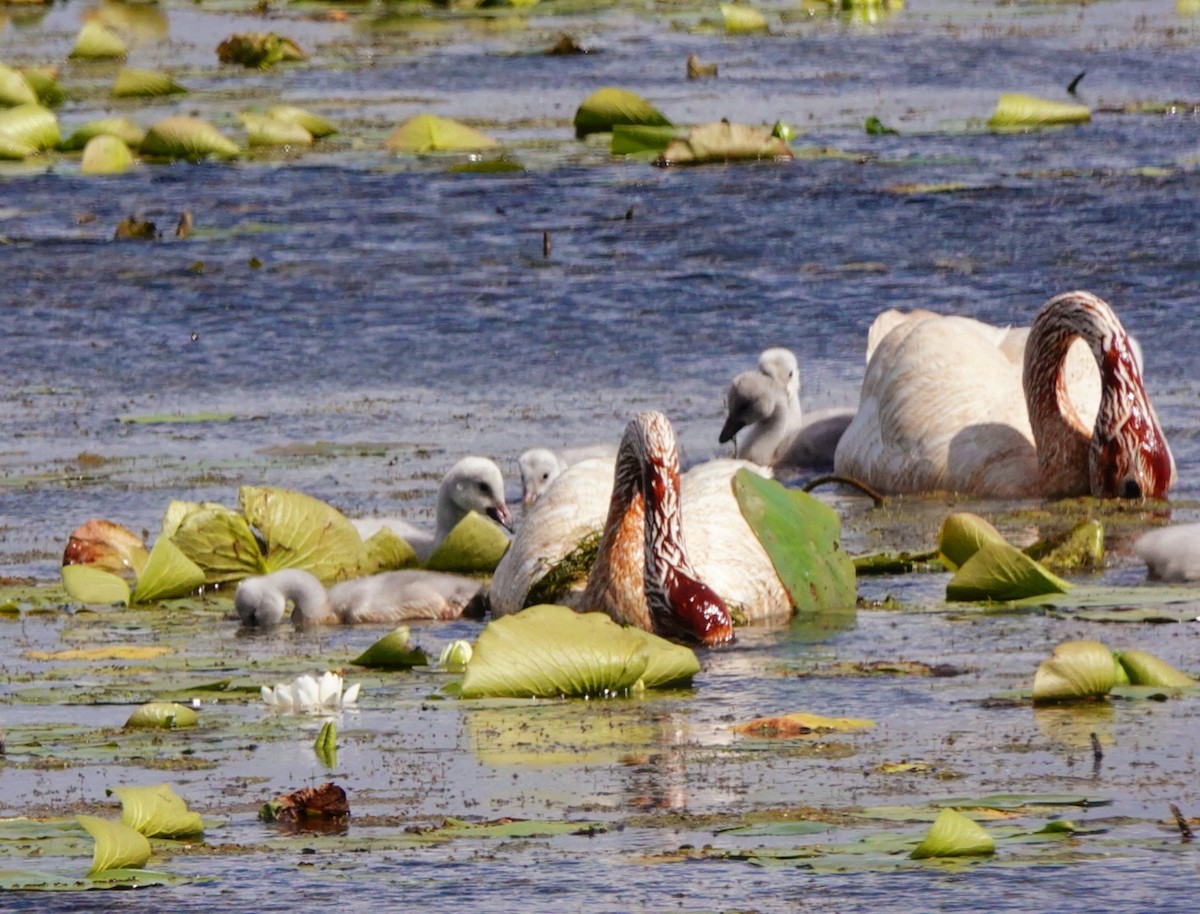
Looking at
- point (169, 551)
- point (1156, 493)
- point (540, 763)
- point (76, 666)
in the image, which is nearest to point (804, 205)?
point (1156, 493)

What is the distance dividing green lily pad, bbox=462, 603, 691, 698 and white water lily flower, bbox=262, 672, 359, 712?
1.20 ft

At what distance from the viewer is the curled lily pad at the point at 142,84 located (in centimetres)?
2702

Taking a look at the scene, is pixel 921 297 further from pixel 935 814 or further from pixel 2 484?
pixel 935 814

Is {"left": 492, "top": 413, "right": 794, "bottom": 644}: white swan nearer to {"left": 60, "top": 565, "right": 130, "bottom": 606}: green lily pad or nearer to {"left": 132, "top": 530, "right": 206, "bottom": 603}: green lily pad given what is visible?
{"left": 132, "top": 530, "right": 206, "bottom": 603}: green lily pad

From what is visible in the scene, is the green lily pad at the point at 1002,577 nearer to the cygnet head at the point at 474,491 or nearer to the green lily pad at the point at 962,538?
the green lily pad at the point at 962,538

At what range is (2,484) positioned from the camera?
12.8 m

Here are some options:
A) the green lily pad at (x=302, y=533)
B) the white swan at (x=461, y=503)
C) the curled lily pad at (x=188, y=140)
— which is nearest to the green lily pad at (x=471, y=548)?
the white swan at (x=461, y=503)

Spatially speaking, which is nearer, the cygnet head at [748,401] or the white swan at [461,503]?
the white swan at [461,503]

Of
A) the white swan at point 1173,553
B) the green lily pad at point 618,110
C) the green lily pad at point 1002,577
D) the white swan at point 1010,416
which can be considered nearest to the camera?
the green lily pad at point 1002,577

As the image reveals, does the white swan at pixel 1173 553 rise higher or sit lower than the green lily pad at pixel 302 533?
higher

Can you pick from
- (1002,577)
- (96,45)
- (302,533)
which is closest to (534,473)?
(302,533)

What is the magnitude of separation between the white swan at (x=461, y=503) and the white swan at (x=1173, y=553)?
2742mm

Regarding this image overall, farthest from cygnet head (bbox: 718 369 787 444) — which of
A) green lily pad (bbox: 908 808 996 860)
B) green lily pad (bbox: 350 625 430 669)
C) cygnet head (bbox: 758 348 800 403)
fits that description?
green lily pad (bbox: 908 808 996 860)

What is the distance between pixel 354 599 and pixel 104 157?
43.4ft
